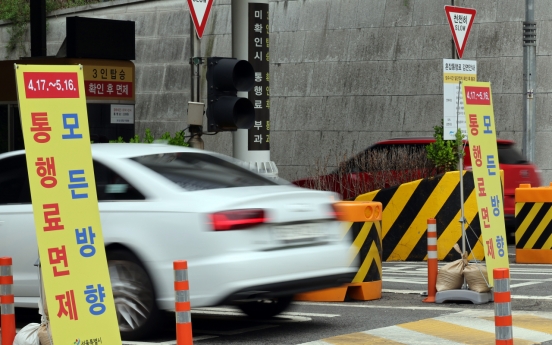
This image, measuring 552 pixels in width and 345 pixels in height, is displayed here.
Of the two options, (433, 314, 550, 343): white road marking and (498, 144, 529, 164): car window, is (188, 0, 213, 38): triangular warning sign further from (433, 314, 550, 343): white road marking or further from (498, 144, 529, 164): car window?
(498, 144, 529, 164): car window

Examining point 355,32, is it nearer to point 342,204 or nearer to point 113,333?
point 342,204

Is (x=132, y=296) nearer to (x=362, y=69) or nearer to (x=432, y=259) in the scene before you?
(x=432, y=259)

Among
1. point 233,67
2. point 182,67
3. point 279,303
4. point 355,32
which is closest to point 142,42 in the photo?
point 182,67

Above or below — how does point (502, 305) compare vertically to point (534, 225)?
above

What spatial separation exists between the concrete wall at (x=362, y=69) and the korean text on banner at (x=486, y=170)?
8.54 metres

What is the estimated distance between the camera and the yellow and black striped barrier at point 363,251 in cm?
1064

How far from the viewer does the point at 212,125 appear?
1127 centimetres

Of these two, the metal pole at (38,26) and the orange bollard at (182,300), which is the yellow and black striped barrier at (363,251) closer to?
the orange bollard at (182,300)

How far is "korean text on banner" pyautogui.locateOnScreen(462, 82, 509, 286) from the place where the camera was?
403 inches

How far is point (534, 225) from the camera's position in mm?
14578

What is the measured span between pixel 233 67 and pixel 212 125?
648mm

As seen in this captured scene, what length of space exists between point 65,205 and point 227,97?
15.9ft

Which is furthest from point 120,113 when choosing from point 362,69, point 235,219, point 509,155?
point 235,219

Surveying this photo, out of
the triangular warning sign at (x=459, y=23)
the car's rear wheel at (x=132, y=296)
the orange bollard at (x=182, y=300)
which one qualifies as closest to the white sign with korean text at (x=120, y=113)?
the triangular warning sign at (x=459, y=23)
